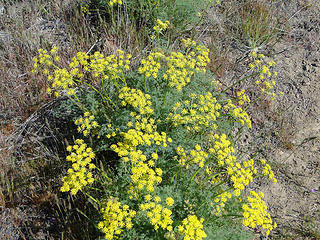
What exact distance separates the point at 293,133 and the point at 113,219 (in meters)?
3.65

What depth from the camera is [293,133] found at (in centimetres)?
495

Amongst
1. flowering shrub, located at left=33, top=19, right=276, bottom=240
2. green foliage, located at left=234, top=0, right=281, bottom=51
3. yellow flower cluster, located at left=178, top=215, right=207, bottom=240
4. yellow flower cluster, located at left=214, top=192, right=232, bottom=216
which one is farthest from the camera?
green foliage, located at left=234, top=0, right=281, bottom=51

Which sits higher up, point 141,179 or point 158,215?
point 141,179

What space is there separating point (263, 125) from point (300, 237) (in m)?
1.88

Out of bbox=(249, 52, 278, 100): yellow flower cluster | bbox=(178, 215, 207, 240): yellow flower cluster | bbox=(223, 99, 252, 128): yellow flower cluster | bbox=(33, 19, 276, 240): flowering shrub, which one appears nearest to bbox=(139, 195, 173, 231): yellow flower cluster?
bbox=(33, 19, 276, 240): flowering shrub

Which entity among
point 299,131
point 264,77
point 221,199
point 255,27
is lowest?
point 299,131

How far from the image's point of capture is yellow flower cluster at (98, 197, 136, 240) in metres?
2.49

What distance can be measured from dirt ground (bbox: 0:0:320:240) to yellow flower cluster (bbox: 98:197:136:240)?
100cm

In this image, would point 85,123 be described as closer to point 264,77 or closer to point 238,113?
point 238,113

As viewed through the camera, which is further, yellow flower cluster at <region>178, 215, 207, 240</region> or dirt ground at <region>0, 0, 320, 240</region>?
dirt ground at <region>0, 0, 320, 240</region>

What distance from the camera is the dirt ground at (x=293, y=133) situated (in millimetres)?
3875

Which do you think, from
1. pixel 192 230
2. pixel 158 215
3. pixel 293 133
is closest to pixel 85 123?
pixel 158 215

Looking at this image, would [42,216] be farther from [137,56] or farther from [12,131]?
[137,56]

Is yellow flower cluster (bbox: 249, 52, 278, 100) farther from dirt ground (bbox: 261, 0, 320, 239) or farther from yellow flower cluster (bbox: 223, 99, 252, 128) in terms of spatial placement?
yellow flower cluster (bbox: 223, 99, 252, 128)
